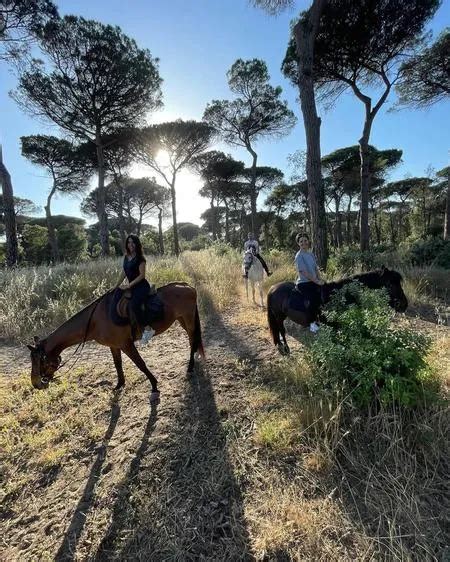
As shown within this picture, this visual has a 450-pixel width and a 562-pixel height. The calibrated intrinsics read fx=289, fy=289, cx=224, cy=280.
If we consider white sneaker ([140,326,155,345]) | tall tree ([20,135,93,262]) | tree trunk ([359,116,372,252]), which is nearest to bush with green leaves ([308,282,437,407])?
white sneaker ([140,326,155,345])

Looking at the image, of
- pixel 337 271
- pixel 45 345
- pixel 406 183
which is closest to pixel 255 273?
pixel 337 271

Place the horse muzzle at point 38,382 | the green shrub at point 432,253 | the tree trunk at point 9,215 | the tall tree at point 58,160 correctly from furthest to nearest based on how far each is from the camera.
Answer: the tall tree at point 58,160 → the tree trunk at point 9,215 → the green shrub at point 432,253 → the horse muzzle at point 38,382

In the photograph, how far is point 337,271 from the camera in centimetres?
771

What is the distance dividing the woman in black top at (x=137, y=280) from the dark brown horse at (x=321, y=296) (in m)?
1.81

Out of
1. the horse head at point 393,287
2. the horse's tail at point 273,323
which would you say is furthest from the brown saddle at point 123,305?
the horse head at point 393,287

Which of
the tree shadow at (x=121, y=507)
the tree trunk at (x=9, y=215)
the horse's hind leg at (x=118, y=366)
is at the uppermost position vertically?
the tree trunk at (x=9, y=215)

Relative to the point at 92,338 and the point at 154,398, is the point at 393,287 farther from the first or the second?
the point at 92,338

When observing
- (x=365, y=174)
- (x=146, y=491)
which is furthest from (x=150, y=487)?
(x=365, y=174)

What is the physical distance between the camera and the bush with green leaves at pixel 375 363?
212 cm

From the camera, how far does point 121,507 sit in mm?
2080

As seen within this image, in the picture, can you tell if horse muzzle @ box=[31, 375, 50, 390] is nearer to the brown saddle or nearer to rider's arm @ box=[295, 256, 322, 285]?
the brown saddle

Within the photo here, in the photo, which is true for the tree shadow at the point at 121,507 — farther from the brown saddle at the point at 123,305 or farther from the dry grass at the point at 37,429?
the brown saddle at the point at 123,305

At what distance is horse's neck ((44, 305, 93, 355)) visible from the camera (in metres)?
3.32

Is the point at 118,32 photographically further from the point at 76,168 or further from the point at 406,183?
the point at 406,183
